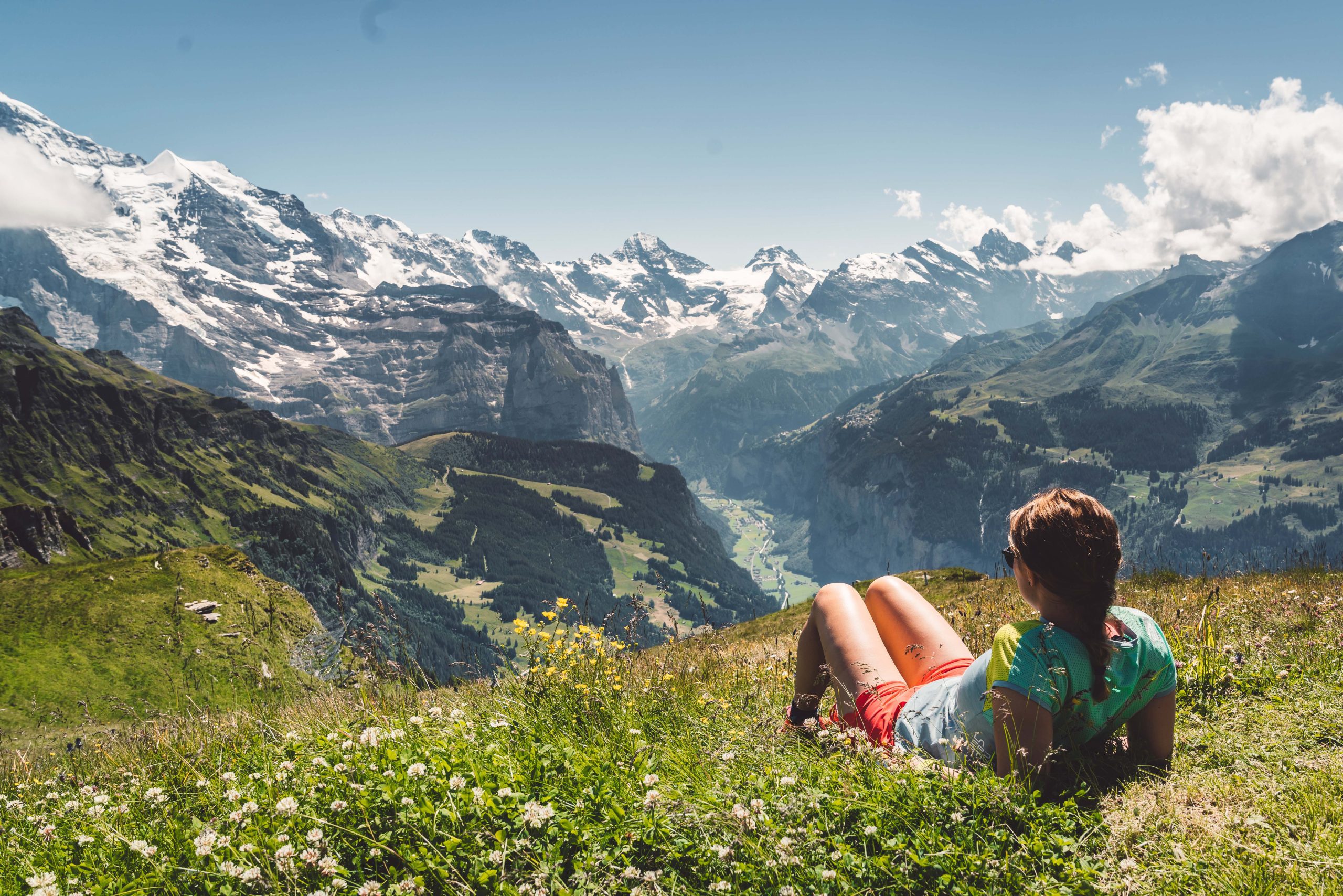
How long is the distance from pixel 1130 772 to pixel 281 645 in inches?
900

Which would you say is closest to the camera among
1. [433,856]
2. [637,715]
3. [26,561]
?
[433,856]

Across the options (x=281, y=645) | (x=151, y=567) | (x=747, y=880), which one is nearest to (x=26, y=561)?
(x=151, y=567)

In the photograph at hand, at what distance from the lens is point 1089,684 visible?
3.98 meters

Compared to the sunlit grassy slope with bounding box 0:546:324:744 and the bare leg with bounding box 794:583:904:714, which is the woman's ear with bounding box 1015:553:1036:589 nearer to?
the bare leg with bounding box 794:583:904:714

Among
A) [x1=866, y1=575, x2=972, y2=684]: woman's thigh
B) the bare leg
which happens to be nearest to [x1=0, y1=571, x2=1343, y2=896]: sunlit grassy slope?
the bare leg

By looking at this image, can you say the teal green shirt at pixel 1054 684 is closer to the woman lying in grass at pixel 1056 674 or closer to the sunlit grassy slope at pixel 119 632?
the woman lying in grass at pixel 1056 674

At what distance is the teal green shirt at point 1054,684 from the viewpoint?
12.6ft

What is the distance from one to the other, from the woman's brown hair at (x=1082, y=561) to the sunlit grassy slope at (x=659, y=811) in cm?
83

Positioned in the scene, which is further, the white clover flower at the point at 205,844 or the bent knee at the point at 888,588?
the bent knee at the point at 888,588

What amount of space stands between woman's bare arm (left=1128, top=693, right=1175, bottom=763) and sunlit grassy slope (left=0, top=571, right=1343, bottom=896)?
0.52 ft

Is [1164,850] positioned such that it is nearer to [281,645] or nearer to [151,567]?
[281,645]

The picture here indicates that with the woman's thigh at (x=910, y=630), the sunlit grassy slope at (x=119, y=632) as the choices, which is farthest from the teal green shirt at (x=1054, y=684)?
the sunlit grassy slope at (x=119, y=632)

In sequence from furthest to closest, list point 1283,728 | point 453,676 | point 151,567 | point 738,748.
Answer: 1. point 151,567
2. point 453,676
3. point 1283,728
4. point 738,748

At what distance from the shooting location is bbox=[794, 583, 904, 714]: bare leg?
17.0 feet
